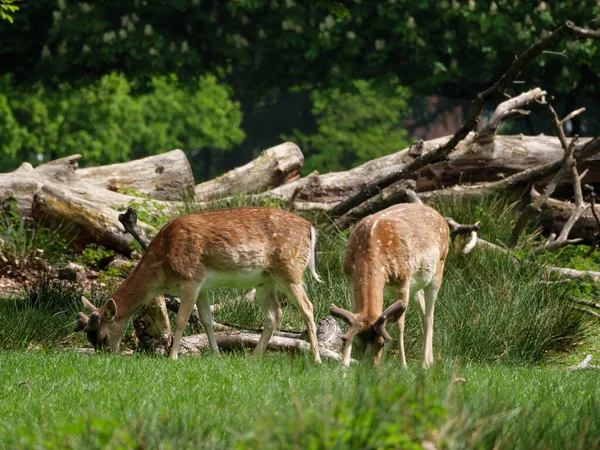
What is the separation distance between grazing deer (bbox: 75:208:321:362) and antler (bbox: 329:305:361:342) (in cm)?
140

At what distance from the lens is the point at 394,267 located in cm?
971

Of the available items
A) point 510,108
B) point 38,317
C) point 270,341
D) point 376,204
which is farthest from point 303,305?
point 510,108

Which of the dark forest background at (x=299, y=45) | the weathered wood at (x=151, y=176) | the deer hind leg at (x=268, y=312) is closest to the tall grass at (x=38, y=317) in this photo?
the deer hind leg at (x=268, y=312)

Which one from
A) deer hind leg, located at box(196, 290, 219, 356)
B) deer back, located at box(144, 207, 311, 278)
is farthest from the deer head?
deer hind leg, located at box(196, 290, 219, 356)

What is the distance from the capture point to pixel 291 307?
1267 cm

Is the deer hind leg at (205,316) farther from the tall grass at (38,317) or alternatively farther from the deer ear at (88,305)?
the tall grass at (38,317)

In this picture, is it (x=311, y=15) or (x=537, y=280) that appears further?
(x=311, y=15)

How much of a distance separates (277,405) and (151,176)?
11847mm

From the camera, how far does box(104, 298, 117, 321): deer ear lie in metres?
10.3

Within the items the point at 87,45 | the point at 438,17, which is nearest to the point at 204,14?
the point at 87,45

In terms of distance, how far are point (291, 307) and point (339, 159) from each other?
1174 inches

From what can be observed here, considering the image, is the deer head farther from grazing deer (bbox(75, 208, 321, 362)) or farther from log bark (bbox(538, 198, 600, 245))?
log bark (bbox(538, 198, 600, 245))

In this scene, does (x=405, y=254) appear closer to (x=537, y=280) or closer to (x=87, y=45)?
(x=537, y=280)

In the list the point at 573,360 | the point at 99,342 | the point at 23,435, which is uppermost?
the point at 23,435
